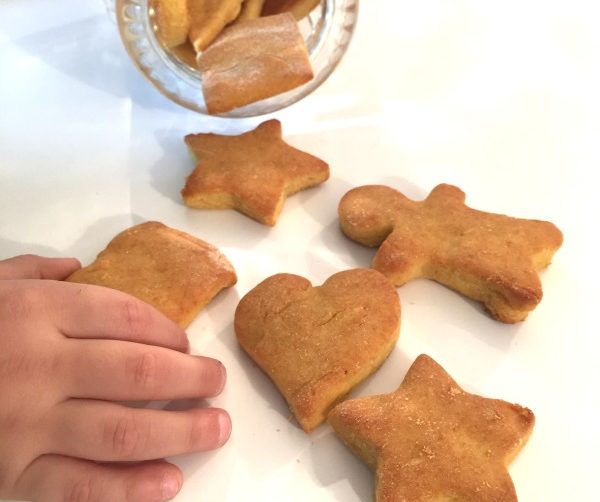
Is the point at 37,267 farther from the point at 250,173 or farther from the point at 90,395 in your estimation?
the point at 250,173

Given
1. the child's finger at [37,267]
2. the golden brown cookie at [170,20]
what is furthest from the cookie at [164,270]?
the golden brown cookie at [170,20]

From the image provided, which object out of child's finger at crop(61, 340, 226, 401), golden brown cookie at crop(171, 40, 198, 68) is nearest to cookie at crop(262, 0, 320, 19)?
golden brown cookie at crop(171, 40, 198, 68)

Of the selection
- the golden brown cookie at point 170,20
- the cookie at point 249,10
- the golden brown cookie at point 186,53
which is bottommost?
the golden brown cookie at point 186,53

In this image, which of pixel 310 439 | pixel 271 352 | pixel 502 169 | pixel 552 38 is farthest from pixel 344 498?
pixel 552 38

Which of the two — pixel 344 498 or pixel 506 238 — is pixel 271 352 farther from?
pixel 506 238

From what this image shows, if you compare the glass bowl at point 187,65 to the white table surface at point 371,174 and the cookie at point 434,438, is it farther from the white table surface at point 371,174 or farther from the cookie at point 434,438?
the cookie at point 434,438
